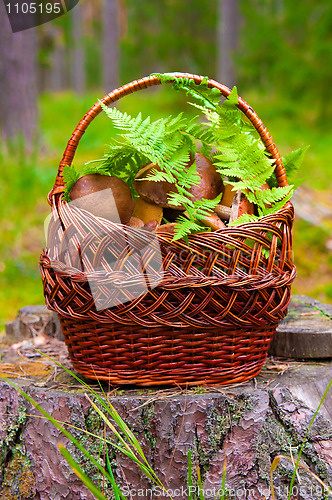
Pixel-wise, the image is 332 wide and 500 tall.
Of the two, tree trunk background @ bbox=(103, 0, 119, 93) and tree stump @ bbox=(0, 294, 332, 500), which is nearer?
tree stump @ bbox=(0, 294, 332, 500)

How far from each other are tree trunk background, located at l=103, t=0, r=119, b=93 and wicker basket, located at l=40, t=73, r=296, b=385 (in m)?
11.7

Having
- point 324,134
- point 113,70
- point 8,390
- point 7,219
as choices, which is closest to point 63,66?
point 113,70

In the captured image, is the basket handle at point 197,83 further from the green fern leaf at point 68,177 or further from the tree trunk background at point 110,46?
the tree trunk background at point 110,46

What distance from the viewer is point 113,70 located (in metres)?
12.4

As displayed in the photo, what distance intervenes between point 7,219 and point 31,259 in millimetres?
418

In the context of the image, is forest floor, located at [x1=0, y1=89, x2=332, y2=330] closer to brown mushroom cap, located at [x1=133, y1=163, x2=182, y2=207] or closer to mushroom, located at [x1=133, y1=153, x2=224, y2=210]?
mushroom, located at [x1=133, y1=153, x2=224, y2=210]

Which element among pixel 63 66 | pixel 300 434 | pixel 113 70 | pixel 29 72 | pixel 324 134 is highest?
pixel 63 66

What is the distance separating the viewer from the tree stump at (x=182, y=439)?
4.58 ft

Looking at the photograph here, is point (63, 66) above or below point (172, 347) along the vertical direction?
above

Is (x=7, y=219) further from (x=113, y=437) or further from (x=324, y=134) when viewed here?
(x=324, y=134)

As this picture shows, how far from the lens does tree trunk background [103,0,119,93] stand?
40.3 feet

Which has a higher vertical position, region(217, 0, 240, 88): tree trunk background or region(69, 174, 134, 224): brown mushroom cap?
region(217, 0, 240, 88): tree trunk background

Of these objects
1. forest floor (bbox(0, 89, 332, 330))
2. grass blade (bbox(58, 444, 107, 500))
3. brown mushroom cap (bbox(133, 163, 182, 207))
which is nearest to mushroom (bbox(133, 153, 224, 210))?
brown mushroom cap (bbox(133, 163, 182, 207))

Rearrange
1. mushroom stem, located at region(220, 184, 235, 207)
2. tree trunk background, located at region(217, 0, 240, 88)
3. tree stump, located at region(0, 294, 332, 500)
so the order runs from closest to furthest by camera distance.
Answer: tree stump, located at region(0, 294, 332, 500)
mushroom stem, located at region(220, 184, 235, 207)
tree trunk background, located at region(217, 0, 240, 88)
